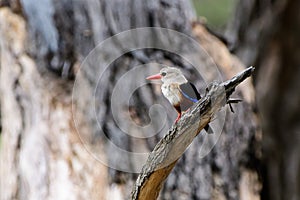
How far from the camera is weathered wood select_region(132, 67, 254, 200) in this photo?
100 centimetres

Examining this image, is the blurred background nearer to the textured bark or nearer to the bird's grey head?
the textured bark

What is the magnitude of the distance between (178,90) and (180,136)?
0.37 ft

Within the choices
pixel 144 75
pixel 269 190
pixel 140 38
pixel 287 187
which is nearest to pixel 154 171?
pixel 144 75

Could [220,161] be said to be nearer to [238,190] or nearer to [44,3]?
[238,190]

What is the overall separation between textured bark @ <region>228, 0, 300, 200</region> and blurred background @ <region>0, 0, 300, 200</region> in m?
0.39

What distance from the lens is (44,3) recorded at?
217 centimetres

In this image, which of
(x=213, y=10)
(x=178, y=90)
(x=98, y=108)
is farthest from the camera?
(x=213, y=10)

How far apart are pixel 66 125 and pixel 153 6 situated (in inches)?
20.1

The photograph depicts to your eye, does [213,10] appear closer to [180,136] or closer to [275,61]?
[275,61]

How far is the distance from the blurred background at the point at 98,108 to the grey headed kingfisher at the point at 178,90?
→ 707 millimetres

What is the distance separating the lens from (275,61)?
2918mm

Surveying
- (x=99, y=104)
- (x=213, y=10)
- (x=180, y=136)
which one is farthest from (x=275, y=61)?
(x=180, y=136)

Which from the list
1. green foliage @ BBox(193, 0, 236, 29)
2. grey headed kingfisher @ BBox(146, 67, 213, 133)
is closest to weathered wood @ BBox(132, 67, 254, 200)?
grey headed kingfisher @ BBox(146, 67, 213, 133)

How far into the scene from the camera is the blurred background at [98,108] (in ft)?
5.87
